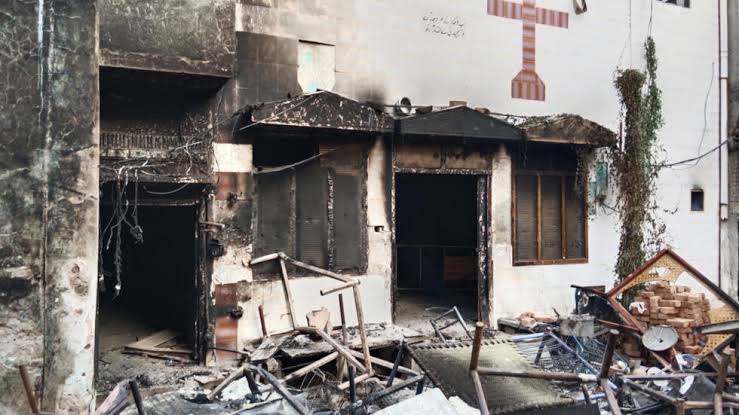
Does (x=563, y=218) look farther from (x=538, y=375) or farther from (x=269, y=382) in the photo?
(x=269, y=382)

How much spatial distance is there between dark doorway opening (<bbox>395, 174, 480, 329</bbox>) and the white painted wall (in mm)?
2397

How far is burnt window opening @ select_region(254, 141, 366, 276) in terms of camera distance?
30.0 feet

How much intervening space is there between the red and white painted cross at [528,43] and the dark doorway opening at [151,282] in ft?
21.0

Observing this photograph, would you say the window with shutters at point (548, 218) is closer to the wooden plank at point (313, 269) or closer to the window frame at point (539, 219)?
the window frame at point (539, 219)

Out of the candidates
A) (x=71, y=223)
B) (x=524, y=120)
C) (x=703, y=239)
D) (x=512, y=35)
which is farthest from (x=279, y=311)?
(x=703, y=239)

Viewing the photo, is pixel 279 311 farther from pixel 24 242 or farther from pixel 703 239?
pixel 703 239

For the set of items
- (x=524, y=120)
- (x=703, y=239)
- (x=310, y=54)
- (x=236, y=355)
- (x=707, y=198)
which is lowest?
(x=236, y=355)

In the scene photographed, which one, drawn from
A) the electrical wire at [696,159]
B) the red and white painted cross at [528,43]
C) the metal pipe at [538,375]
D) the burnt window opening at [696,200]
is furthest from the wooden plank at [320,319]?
the burnt window opening at [696,200]

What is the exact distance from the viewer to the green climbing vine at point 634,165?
12164 mm

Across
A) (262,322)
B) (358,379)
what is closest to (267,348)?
(262,322)

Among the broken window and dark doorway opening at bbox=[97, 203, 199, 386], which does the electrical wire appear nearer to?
the broken window

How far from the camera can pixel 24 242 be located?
5.75 m

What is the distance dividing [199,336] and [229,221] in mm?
1715

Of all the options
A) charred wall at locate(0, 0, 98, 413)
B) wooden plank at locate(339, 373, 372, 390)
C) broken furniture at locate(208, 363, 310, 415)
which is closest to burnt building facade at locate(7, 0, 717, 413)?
charred wall at locate(0, 0, 98, 413)
